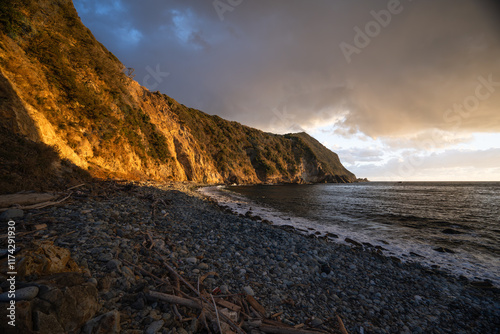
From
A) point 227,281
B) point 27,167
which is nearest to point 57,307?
point 227,281

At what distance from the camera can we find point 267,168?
305ft

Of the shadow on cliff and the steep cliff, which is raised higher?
the steep cliff

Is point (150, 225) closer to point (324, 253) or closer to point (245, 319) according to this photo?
point (245, 319)

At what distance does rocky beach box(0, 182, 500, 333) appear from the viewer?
2873 millimetres

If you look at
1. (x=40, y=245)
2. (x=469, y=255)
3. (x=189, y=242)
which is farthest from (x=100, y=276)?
(x=469, y=255)

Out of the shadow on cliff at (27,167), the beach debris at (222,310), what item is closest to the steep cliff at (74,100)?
the shadow on cliff at (27,167)

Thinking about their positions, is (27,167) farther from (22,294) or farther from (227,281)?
(227,281)

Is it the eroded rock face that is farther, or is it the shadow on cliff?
the shadow on cliff

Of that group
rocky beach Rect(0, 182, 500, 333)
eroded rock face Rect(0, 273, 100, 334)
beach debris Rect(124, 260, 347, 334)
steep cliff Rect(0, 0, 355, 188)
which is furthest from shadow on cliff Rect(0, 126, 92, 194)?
eroded rock face Rect(0, 273, 100, 334)

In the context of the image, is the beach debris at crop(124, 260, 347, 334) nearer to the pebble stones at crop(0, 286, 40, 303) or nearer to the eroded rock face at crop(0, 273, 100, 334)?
the eroded rock face at crop(0, 273, 100, 334)

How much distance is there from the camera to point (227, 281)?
4926 mm

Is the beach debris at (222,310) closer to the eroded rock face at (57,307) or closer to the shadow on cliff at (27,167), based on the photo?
the eroded rock face at (57,307)

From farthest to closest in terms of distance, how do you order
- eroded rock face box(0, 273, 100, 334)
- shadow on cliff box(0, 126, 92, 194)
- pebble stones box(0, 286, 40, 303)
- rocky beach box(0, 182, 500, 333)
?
shadow on cliff box(0, 126, 92, 194) < rocky beach box(0, 182, 500, 333) < pebble stones box(0, 286, 40, 303) < eroded rock face box(0, 273, 100, 334)

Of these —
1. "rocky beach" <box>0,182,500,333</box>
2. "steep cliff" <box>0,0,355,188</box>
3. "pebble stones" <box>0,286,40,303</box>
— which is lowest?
"rocky beach" <box>0,182,500,333</box>
